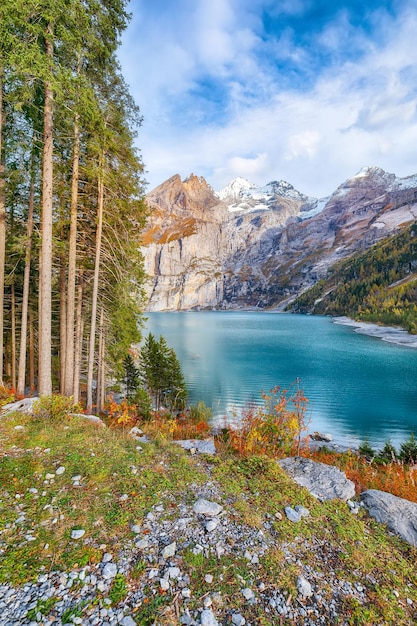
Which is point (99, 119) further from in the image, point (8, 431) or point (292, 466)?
point (292, 466)

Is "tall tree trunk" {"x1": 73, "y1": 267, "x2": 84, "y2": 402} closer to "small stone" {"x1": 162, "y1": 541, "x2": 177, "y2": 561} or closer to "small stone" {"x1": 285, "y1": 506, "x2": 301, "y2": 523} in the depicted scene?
"small stone" {"x1": 162, "y1": 541, "x2": 177, "y2": 561}

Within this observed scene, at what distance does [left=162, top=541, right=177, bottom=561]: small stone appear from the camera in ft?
11.9

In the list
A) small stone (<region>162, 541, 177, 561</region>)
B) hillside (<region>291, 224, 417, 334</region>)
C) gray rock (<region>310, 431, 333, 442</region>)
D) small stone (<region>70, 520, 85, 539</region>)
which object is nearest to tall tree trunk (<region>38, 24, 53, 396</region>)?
small stone (<region>70, 520, 85, 539</region>)

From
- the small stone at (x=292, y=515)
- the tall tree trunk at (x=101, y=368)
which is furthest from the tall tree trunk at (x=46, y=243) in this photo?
the small stone at (x=292, y=515)

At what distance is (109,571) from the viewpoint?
3273mm

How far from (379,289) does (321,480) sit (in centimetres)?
12396

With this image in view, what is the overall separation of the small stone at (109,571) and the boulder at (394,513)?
4.48 meters

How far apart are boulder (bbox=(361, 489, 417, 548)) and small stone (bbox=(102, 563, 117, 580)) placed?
4.48 m

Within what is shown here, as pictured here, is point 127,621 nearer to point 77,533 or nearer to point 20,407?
point 77,533

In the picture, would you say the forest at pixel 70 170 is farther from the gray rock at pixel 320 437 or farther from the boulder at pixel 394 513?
the gray rock at pixel 320 437

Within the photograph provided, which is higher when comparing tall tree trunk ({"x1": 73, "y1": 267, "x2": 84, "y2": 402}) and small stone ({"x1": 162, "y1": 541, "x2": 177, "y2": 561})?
tall tree trunk ({"x1": 73, "y1": 267, "x2": 84, "y2": 402})

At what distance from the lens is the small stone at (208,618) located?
281 cm

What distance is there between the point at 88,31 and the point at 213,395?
26033mm

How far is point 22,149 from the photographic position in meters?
11.7
